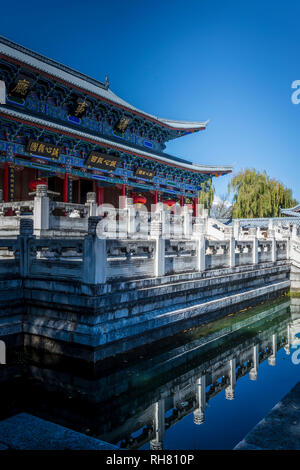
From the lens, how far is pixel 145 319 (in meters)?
7.34

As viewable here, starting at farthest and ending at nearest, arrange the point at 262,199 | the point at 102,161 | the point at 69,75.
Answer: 1. the point at 262,199
2. the point at 69,75
3. the point at 102,161

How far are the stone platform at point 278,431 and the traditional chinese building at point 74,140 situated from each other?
12.8m

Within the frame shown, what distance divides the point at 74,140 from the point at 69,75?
328 inches

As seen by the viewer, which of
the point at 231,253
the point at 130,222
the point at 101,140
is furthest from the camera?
the point at 101,140

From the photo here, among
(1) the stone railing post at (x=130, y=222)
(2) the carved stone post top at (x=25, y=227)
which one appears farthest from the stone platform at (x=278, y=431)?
(1) the stone railing post at (x=130, y=222)

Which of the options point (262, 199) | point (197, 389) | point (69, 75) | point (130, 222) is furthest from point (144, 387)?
point (262, 199)

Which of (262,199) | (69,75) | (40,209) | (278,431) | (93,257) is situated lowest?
(278,431)

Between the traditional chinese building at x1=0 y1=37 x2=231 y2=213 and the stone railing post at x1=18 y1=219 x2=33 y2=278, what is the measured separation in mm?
7032

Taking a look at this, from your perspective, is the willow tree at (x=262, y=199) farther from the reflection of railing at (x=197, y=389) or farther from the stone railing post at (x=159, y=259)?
the stone railing post at (x=159, y=259)

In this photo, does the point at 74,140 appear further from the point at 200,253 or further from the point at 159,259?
the point at 159,259

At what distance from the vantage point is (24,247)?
24.8 ft

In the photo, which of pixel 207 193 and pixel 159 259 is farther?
pixel 207 193

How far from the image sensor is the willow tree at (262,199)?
115ft

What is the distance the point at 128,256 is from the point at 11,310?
8.62 ft
